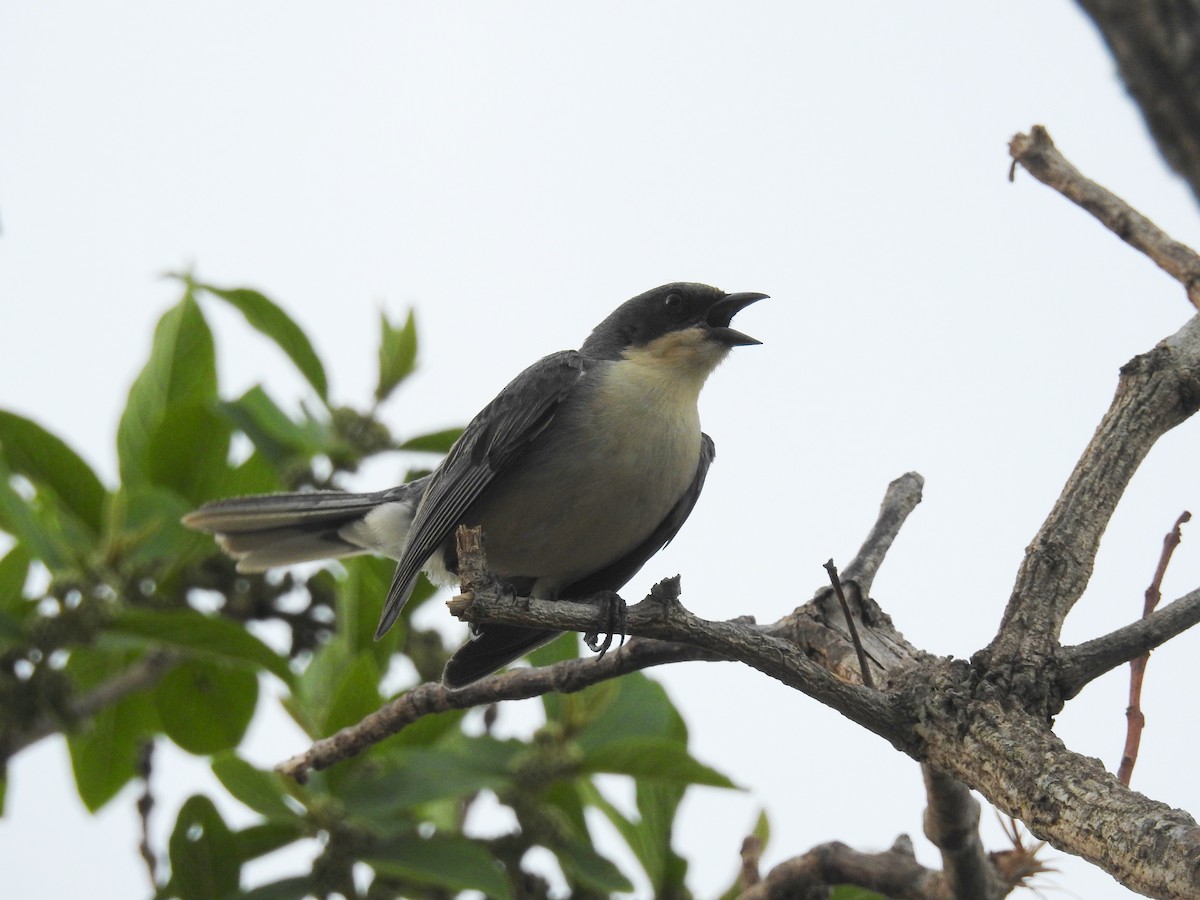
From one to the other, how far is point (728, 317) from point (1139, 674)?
3289mm

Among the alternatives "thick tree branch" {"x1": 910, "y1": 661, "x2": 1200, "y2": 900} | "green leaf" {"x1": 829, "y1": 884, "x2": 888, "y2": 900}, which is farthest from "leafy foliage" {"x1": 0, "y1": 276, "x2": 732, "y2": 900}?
"thick tree branch" {"x1": 910, "y1": 661, "x2": 1200, "y2": 900}

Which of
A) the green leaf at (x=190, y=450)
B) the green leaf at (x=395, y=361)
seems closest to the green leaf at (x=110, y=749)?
the green leaf at (x=190, y=450)

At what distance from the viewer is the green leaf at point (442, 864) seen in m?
4.30

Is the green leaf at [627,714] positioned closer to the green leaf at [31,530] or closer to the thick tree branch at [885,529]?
the thick tree branch at [885,529]

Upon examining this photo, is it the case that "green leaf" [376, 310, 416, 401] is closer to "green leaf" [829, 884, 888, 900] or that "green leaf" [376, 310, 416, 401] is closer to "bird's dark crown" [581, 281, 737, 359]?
"bird's dark crown" [581, 281, 737, 359]

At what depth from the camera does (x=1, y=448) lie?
4.97 meters

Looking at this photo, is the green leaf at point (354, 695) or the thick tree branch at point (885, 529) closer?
the thick tree branch at point (885, 529)

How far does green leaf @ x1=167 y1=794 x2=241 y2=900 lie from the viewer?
14.7ft

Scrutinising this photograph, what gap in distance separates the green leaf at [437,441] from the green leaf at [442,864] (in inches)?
75.7

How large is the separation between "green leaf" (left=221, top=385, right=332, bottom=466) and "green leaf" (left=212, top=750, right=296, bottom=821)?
1.46 metres

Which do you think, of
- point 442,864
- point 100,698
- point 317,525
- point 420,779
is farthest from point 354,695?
point 317,525

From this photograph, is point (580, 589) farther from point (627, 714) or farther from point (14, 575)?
point (14, 575)

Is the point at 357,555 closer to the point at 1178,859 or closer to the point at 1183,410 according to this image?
the point at 1183,410

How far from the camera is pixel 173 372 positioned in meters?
5.55
